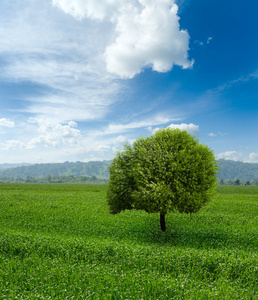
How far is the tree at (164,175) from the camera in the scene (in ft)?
57.0

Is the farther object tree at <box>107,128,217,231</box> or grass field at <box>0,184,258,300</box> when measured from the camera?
tree at <box>107,128,217,231</box>

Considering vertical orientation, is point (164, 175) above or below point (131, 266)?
above

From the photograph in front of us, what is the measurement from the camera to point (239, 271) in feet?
41.1

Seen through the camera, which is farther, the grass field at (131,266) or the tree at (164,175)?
the tree at (164,175)

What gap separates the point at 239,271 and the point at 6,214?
2920 centimetres

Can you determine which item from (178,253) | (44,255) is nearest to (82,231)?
(44,255)

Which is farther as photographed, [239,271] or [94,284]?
[239,271]

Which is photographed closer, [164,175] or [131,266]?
[131,266]

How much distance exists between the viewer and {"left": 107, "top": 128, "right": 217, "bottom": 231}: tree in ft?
57.0

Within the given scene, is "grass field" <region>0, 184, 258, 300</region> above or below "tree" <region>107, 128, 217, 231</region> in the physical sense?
below

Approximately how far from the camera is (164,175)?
58.2ft

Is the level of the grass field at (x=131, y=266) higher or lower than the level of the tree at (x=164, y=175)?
lower

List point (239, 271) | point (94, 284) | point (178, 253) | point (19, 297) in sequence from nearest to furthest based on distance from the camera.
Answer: point (19, 297), point (94, 284), point (239, 271), point (178, 253)

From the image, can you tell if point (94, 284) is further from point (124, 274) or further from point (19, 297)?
point (19, 297)
